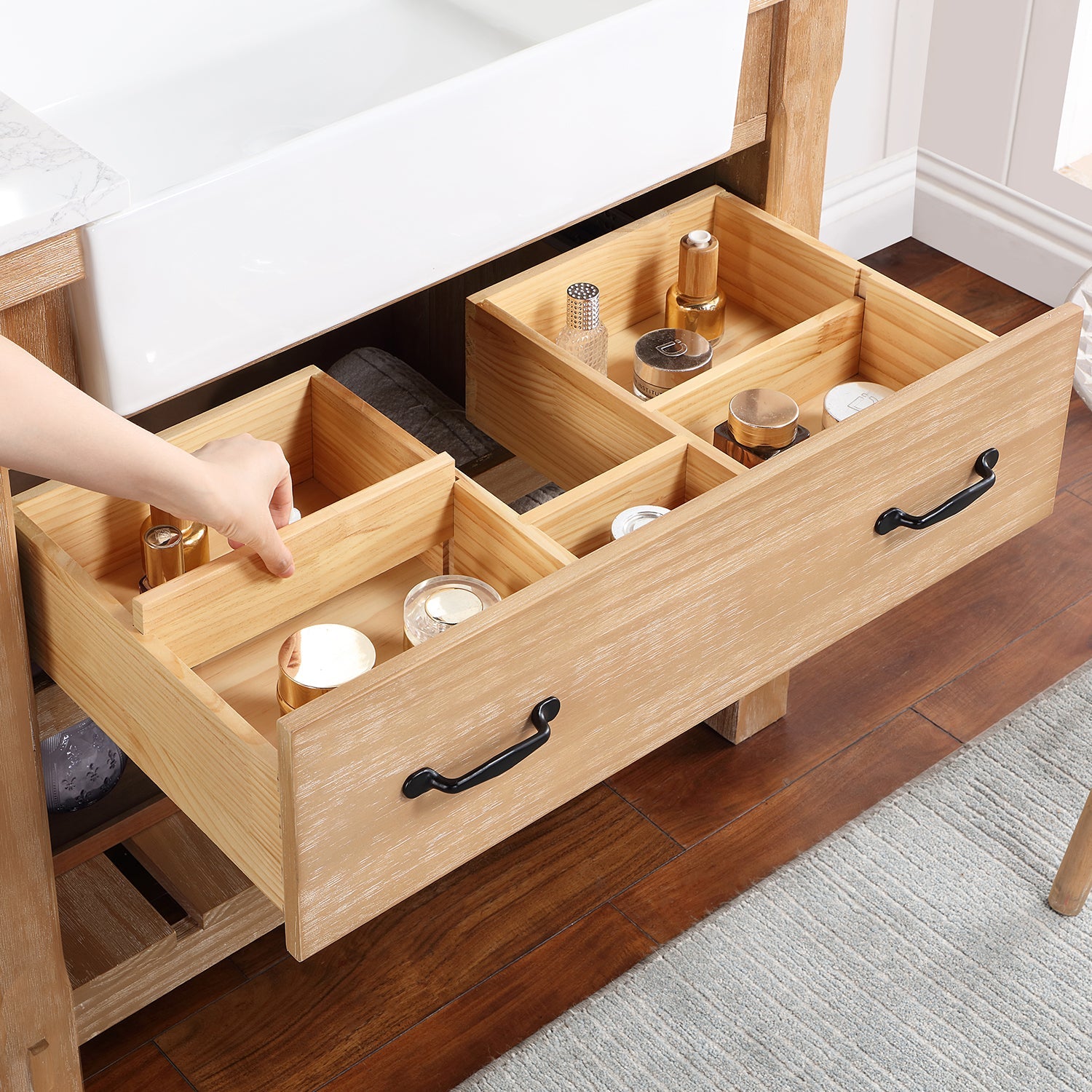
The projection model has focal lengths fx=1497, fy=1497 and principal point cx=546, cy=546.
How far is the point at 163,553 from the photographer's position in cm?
98

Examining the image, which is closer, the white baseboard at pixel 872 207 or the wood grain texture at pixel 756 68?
the wood grain texture at pixel 756 68

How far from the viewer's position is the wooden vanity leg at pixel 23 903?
94 cm

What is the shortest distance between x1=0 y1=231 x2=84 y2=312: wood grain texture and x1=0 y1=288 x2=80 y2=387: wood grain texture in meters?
0.02

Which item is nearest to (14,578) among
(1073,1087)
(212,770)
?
(212,770)

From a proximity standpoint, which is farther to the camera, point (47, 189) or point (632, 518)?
point (632, 518)

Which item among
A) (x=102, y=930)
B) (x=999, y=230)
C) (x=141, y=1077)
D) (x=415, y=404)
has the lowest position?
(x=141, y=1077)

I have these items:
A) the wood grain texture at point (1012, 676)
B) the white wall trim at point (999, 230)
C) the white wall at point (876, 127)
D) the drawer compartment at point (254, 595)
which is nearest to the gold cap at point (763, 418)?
the drawer compartment at point (254, 595)

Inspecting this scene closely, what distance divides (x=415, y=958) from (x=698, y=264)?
0.66 metres

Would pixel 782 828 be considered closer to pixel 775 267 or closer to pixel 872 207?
pixel 775 267

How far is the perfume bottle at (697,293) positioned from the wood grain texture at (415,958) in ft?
1.60

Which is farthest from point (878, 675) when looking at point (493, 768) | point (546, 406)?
point (493, 768)

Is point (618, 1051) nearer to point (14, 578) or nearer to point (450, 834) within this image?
point (450, 834)

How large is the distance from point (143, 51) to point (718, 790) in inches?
33.9

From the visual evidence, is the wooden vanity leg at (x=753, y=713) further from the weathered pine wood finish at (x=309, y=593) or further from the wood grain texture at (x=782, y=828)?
the weathered pine wood finish at (x=309, y=593)
